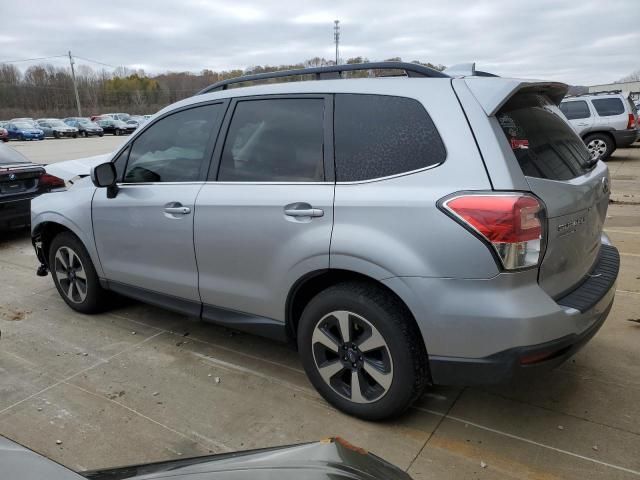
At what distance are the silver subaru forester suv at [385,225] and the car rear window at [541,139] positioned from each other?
0.04ft

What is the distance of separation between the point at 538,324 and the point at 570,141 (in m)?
1.28

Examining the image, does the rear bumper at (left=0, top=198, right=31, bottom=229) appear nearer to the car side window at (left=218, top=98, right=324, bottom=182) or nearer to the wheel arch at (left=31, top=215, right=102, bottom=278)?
the wheel arch at (left=31, top=215, right=102, bottom=278)

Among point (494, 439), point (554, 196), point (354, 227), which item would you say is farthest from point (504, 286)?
point (494, 439)

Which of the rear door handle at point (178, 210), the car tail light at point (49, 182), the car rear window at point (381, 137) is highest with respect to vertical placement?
the car rear window at point (381, 137)

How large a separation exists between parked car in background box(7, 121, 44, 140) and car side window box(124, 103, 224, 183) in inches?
1739

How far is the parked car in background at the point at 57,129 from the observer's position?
44812 mm

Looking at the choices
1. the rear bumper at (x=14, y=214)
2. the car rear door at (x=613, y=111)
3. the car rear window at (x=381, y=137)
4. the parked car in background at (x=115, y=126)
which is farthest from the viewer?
the parked car in background at (x=115, y=126)

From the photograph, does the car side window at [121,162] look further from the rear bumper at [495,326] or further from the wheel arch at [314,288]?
the rear bumper at [495,326]

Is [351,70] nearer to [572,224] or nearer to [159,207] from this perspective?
[572,224]

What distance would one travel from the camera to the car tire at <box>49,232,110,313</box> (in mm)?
4312

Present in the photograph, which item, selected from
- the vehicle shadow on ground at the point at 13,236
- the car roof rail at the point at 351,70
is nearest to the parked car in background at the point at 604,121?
the car roof rail at the point at 351,70

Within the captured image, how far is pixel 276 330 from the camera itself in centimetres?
312

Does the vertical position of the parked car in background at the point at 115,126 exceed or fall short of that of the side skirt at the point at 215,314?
it exceeds it

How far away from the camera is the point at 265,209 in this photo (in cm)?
297
